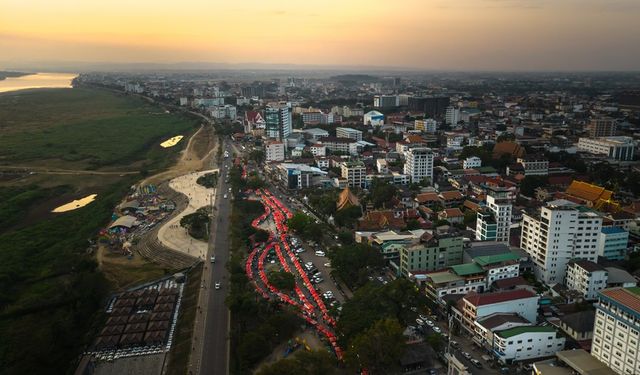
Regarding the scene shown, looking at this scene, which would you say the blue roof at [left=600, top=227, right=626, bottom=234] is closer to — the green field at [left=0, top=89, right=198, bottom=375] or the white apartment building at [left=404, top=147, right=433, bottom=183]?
the white apartment building at [left=404, top=147, right=433, bottom=183]

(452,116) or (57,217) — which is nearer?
(57,217)

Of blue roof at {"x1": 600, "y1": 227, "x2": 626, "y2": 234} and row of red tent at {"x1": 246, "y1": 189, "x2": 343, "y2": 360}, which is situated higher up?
blue roof at {"x1": 600, "y1": 227, "x2": 626, "y2": 234}

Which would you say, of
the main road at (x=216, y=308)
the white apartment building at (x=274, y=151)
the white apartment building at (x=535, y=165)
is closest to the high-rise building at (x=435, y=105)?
the white apartment building at (x=274, y=151)

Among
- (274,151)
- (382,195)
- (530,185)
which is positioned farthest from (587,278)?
(274,151)

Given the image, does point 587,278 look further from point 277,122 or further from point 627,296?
point 277,122

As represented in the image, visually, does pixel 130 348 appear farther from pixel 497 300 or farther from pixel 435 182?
pixel 435 182

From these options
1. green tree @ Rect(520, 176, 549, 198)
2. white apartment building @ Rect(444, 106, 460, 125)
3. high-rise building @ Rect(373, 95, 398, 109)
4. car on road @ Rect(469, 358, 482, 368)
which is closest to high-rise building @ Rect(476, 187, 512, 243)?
car on road @ Rect(469, 358, 482, 368)

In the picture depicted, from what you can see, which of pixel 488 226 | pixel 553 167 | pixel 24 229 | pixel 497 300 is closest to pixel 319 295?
pixel 497 300

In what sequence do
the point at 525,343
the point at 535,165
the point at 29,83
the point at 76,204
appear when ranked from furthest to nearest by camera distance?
the point at 29,83
the point at 535,165
the point at 76,204
the point at 525,343
